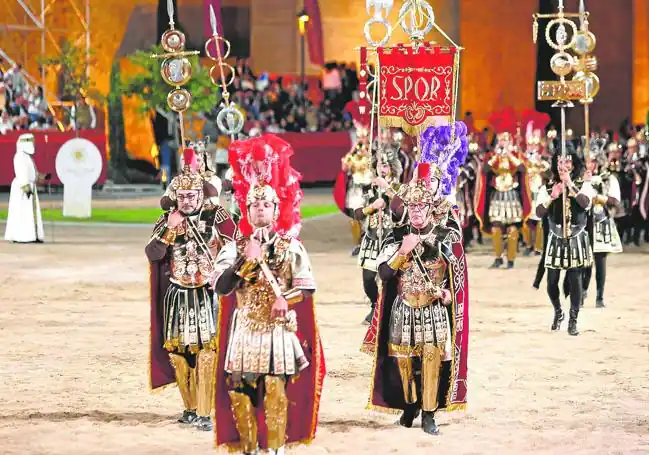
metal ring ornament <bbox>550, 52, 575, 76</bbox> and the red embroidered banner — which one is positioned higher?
metal ring ornament <bbox>550, 52, 575, 76</bbox>

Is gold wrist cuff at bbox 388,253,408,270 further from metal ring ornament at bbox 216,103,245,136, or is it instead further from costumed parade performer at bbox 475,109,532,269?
costumed parade performer at bbox 475,109,532,269

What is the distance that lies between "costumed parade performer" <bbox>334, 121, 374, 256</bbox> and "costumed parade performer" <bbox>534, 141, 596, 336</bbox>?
5.99 m

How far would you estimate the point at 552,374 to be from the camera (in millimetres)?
11383

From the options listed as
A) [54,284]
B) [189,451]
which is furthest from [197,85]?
[189,451]

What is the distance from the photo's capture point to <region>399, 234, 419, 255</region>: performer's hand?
879cm

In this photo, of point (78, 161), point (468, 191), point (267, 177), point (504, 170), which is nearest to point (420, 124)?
point (267, 177)

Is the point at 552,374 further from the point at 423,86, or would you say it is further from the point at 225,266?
the point at 225,266

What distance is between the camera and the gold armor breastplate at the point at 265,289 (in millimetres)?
7656

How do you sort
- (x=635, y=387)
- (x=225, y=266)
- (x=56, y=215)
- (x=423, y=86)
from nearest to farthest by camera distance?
(x=225, y=266) → (x=423, y=86) → (x=635, y=387) → (x=56, y=215)

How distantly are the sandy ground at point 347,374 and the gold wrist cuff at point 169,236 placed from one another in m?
1.25

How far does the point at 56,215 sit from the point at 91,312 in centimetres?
1150

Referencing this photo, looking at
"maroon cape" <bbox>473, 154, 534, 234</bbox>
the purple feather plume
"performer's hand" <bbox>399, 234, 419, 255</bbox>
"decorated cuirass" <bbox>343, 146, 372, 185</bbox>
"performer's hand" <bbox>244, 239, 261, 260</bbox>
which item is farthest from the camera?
"decorated cuirass" <bbox>343, 146, 372, 185</bbox>

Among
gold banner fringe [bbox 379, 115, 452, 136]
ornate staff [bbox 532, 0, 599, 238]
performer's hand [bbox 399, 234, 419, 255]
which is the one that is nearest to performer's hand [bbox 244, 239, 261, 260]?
performer's hand [bbox 399, 234, 419, 255]

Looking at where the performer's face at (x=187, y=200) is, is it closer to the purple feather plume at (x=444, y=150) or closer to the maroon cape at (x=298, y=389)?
the maroon cape at (x=298, y=389)
